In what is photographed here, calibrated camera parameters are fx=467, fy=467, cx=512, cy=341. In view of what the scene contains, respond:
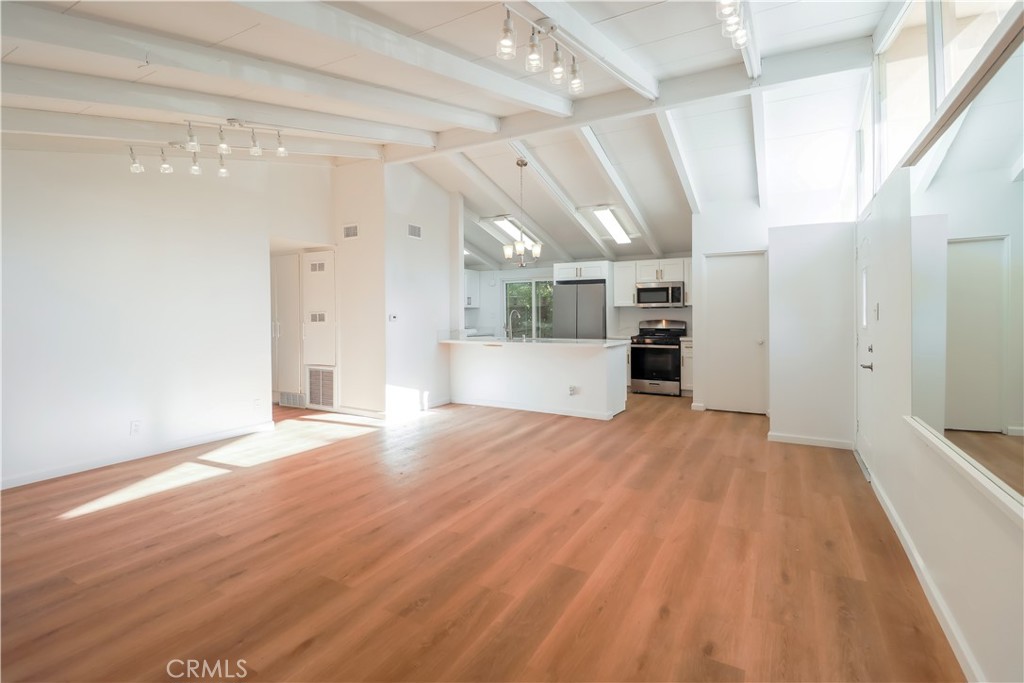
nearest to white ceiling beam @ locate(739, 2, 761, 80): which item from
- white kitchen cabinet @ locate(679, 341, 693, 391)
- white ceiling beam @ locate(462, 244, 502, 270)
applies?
white kitchen cabinet @ locate(679, 341, 693, 391)

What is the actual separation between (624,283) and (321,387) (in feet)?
16.7

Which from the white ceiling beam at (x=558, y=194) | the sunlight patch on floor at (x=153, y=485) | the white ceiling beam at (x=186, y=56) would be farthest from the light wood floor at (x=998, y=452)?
the white ceiling beam at (x=558, y=194)

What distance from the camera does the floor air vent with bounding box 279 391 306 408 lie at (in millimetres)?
6504

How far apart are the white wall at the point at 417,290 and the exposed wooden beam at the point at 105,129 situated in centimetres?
152

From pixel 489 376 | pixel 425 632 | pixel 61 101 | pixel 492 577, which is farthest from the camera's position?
pixel 489 376

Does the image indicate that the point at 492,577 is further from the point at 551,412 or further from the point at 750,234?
the point at 750,234

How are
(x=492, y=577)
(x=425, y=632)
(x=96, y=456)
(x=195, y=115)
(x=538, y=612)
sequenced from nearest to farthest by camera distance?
(x=425, y=632) < (x=538, y=612) < (x=492, y=577) < (x=195, y=115) < (x=96, y=456)

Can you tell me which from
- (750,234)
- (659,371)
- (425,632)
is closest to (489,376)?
(659,371)

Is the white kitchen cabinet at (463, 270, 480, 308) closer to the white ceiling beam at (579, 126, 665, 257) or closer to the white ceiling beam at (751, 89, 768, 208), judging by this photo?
the white ceiling beam at (579, 126, 665, 257)

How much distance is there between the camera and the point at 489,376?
6492 mm

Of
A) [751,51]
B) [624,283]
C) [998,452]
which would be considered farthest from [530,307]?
[998,452]

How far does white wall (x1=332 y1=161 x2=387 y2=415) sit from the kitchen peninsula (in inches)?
47.5

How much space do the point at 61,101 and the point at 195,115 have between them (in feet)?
2.32

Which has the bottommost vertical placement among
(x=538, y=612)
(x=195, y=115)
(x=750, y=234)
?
(x=538, y=612)
